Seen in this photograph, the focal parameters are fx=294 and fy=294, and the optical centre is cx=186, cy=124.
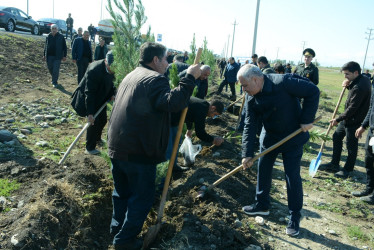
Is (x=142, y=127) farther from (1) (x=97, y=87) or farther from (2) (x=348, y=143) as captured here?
(2) (x=348, y=143)

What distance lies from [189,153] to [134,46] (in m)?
2.11

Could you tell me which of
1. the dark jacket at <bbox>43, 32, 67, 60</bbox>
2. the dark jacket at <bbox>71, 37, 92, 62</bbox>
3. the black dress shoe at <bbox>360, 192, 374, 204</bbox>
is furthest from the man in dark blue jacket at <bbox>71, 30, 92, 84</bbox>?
the black dress shoe at <bbox>360, 192, 374, 204</bbox>

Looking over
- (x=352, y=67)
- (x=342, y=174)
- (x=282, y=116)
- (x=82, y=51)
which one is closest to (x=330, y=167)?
(x=342, y=174)

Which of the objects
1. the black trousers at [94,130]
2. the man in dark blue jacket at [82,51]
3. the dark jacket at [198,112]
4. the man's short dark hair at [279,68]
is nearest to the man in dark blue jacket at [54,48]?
the man in dark blue jacket at [82,51]

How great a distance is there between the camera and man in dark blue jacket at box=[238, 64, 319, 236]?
3371mm

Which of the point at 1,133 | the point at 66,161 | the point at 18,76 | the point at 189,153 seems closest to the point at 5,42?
the point at 18,76

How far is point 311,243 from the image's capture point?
359 cm

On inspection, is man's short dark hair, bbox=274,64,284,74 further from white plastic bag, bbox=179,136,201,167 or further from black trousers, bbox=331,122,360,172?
white plastic bag, bbox=179,136,201,167

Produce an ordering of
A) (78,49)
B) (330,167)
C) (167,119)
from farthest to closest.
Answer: (78,49) < (330,167) < (167,119)

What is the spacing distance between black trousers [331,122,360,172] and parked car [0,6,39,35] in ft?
59.7

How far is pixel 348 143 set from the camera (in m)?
5.58

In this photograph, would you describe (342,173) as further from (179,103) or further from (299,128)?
(179,103)

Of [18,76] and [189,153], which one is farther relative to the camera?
[18,76]

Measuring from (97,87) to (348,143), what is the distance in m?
4.73
